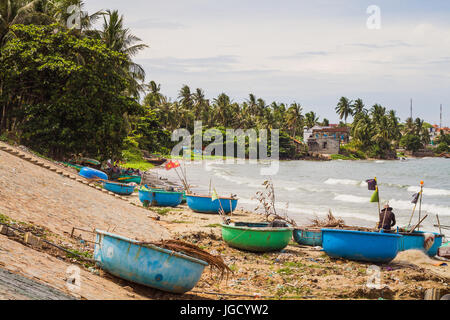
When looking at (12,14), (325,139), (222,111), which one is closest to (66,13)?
(12,14)

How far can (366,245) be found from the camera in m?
12.7

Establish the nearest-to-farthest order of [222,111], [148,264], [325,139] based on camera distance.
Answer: [148,264] → [222,111] → [325,139]

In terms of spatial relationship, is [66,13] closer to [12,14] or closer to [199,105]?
[12,14]

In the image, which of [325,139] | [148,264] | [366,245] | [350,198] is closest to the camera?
[148,264]

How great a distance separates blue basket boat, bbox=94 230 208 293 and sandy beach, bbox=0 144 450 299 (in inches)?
11.0

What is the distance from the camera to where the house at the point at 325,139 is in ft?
378

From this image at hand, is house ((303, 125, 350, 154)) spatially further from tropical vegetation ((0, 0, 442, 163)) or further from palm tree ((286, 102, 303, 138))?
tropical vegetation ((0, 0, 442, 163))

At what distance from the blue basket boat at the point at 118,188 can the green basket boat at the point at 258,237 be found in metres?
13.5

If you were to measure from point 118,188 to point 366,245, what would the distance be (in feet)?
54.8
